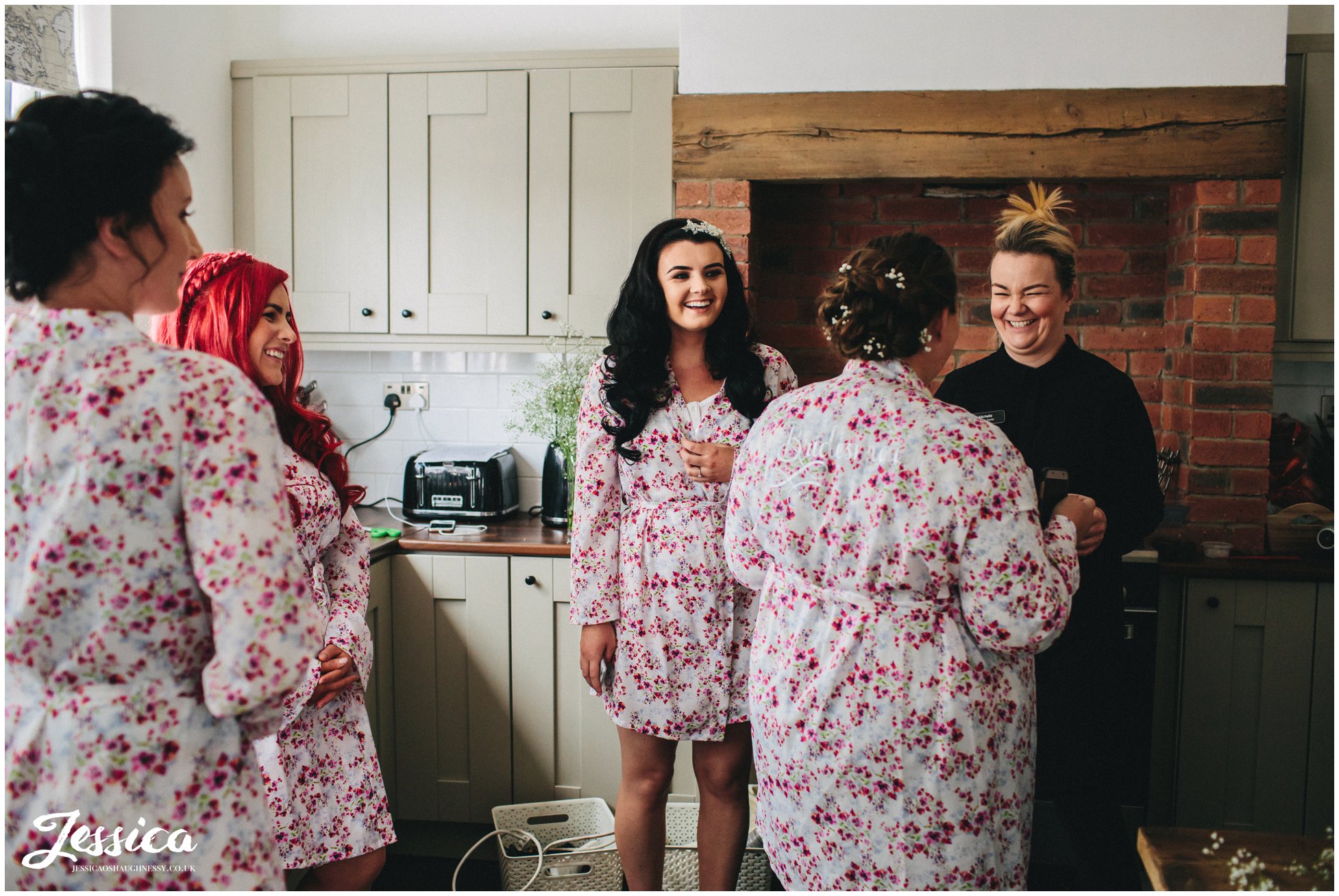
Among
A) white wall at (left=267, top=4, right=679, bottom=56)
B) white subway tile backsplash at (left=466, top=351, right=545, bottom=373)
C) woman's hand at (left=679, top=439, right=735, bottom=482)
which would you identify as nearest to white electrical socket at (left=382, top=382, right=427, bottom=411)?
white subway tile backsplash at (left=466, top=351, right=545, bottom=373)

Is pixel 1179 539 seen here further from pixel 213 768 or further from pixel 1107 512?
pixel 213 768

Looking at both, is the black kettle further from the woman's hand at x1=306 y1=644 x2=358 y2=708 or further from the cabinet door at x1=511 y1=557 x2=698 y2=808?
the woman's hand at x1=306 y1=644 x2=358 y2=708

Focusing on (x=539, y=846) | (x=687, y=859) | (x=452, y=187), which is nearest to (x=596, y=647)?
(x=539, y=846)

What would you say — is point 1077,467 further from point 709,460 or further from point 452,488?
point 452,488

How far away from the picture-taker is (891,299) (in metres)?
1.46

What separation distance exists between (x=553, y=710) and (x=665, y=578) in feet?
3.33

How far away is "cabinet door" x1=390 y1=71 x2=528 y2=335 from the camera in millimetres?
2973

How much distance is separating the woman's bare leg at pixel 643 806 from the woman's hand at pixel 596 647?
0.47ft

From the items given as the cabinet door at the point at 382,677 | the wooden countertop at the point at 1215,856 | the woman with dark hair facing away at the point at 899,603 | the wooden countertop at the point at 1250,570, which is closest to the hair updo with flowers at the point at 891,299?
the woman with dark hair facing away at the point at 899,603

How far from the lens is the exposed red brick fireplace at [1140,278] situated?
2619 mm

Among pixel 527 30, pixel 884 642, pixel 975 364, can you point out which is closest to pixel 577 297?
pixel 527 30

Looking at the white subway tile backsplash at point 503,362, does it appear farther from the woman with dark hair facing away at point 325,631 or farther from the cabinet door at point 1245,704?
the cabinet door at point 1245,704

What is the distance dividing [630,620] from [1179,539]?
1648mm

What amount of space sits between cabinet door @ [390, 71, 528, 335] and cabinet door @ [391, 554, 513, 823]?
2.66 feet
